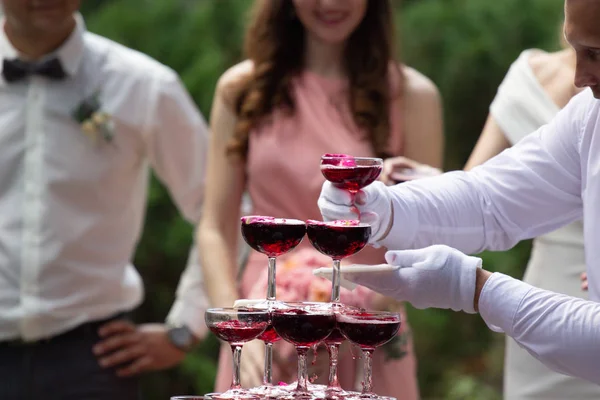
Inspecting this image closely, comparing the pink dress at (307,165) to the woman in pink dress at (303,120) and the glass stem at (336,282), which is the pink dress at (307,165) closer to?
the woman in pink dress at (303,120)

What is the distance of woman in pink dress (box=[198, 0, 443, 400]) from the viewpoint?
323 centimetres

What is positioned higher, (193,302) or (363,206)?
(363,206)

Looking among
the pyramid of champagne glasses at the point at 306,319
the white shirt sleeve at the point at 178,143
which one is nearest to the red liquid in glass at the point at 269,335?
the pyramid of champagne glasses at the point at 306,319

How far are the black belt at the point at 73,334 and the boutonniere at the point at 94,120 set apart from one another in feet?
1.85

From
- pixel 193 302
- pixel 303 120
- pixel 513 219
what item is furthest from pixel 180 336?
pixel 513 219

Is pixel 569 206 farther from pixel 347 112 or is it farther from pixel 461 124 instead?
pixel 461 124

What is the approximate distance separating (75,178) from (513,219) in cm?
155

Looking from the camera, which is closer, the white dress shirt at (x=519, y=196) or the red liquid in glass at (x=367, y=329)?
the red liquid in glass at (x=367, y=329)

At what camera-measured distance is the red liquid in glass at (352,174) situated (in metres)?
2.09

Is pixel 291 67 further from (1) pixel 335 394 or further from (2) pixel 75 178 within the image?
(1) pixel 335 394

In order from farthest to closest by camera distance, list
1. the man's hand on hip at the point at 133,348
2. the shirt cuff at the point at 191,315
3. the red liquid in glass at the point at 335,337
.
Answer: the shirt cuff at the point at 191,315 → the man's hand on hip at the point at 133,348 → the red liquid in glass at the point at 335,337

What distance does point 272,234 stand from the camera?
2002mm

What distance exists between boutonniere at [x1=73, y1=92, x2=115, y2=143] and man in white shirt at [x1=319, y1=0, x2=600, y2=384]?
4.58 feet

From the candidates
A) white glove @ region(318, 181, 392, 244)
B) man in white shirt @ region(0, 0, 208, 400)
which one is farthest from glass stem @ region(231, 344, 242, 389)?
man in white shirt @ region(0, 0, 208, 400)
